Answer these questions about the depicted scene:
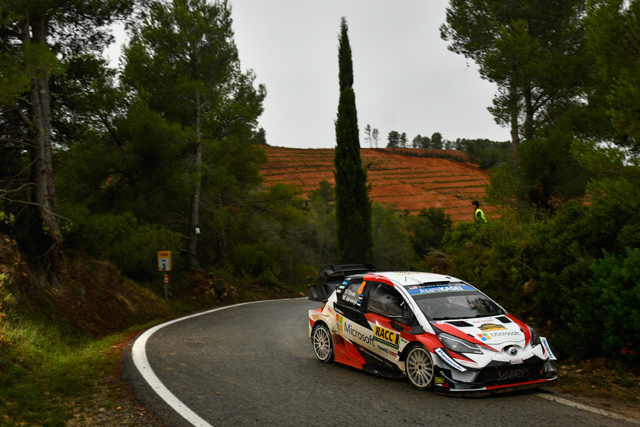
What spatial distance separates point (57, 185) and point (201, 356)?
1315cm

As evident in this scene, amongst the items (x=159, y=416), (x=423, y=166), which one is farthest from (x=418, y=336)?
(x=423, y=166)

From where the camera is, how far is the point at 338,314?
8344 mm

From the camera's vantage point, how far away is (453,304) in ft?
23.6

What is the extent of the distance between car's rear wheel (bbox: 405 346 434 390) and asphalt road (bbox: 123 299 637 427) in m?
0.12

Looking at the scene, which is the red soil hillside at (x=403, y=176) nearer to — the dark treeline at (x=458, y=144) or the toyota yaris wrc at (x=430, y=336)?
the dark treeline at (x=458, y=144)

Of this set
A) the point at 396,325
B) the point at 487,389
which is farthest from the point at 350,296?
the point at 487,389

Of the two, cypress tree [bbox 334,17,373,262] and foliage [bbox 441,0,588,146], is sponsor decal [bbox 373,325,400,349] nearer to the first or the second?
foliage [bbox 441,0,588,146]

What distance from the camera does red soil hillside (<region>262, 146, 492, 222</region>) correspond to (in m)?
121

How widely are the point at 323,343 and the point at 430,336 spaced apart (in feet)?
8.45

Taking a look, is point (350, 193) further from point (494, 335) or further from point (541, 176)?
point (494, 335)

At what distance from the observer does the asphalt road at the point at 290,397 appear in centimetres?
513

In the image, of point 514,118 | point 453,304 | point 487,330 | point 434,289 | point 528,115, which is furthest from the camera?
point 514,118

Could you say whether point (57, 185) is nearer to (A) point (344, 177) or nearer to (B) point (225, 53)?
(B) point (225, 53)

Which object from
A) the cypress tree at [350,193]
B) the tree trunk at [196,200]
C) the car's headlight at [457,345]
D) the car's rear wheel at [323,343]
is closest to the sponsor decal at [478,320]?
the car's headlight at [457,345]
